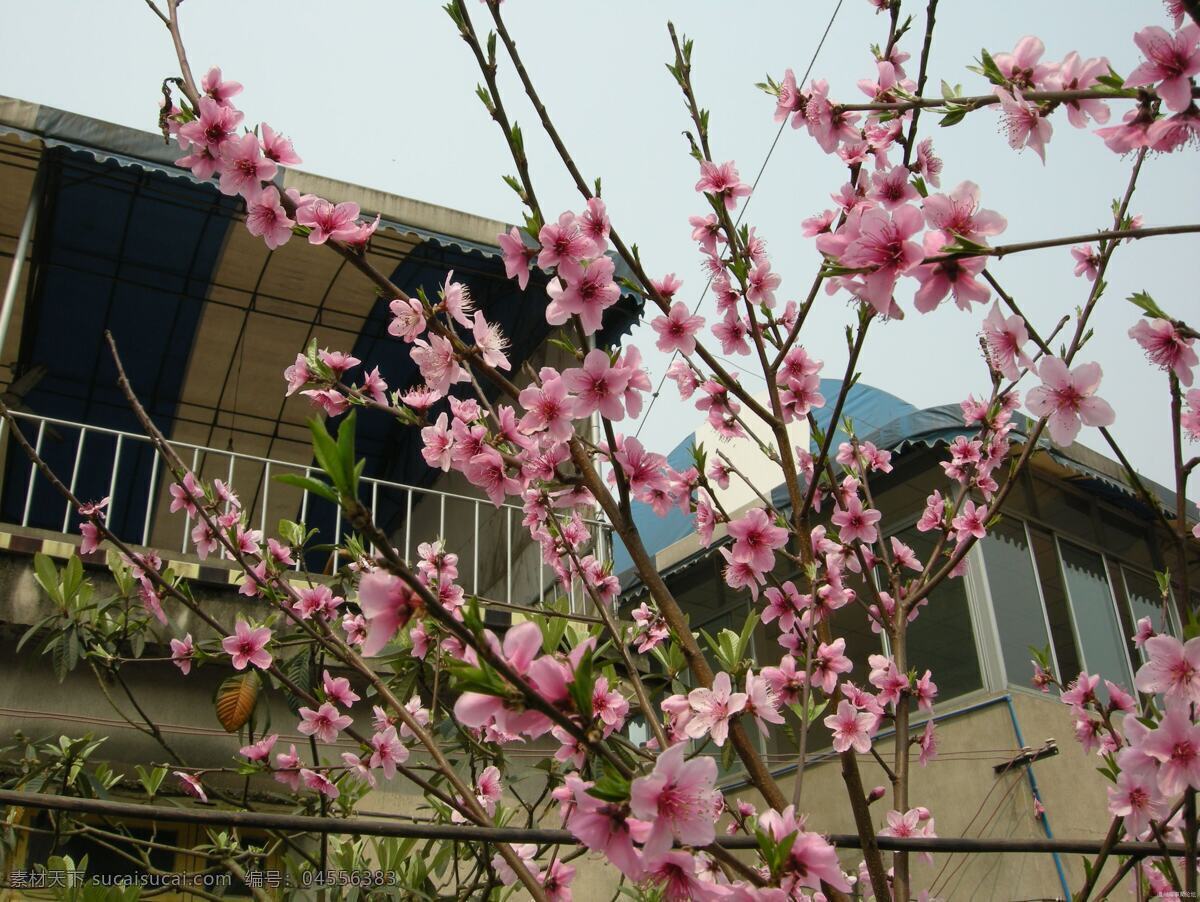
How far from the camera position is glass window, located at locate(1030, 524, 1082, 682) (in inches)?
262

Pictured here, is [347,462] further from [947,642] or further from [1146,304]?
[947,642]

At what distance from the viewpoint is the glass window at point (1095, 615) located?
685 cm

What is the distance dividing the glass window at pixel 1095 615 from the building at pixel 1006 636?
0.04 feet

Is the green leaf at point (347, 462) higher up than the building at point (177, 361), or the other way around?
the building at point (177, 361)

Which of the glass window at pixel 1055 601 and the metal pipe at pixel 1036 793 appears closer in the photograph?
the metal pipe at pixel 1036 793

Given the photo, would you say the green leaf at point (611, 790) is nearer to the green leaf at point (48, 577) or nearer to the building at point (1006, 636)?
the green leaf at point (48, 577)

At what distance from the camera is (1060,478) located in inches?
276

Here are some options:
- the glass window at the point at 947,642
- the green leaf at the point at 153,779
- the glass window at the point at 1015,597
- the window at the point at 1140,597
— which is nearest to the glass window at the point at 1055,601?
the glass window at the point at 1015,597

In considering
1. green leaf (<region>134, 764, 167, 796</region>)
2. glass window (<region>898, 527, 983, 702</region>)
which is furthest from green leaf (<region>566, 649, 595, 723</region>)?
glass window (<region>898, 527, 983, 702</region>)

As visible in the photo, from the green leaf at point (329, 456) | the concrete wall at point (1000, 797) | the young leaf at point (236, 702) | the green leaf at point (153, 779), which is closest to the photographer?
the green leaf at point (329, 456)

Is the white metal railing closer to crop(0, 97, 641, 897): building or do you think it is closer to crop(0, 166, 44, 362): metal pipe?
crop(0, 97, 641, 897): building

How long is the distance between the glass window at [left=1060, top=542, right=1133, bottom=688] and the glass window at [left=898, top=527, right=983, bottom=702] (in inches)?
36.7

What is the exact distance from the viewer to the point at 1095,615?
23.1ft

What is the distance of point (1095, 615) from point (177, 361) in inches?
278
